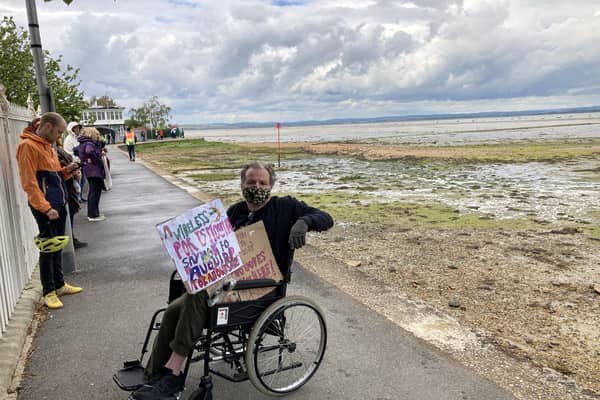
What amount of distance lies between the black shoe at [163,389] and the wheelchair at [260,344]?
47mm

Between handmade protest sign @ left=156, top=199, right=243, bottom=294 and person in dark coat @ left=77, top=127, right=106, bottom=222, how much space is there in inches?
261

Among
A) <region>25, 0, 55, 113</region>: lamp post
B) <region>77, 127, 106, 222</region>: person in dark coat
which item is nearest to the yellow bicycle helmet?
<region>25, 0, 55, 113</region>: lamp post

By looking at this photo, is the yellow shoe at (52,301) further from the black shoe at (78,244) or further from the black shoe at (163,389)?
the black shoe at (78,244)

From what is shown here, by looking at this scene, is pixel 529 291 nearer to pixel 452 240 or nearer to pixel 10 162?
pixel 452 240

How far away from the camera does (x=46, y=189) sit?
4.67 meters

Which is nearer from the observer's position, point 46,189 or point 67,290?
point 46,189

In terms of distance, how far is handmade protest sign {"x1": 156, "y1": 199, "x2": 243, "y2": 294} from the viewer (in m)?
2.63

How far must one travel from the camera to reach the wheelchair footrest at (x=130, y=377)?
118 inches

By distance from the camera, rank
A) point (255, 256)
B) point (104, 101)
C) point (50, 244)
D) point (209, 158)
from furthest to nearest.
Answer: point (104, 101)
point (209, 158)
point (50, 244)
point (255, 256)

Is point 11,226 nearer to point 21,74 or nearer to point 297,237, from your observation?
point 297,237

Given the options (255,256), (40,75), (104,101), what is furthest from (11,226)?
(104,101)

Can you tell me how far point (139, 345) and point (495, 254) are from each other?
539cm

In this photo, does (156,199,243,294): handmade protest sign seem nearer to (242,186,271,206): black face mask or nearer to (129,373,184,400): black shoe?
(242,186,271,206): black face mask

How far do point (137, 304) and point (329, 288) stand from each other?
2.07m
